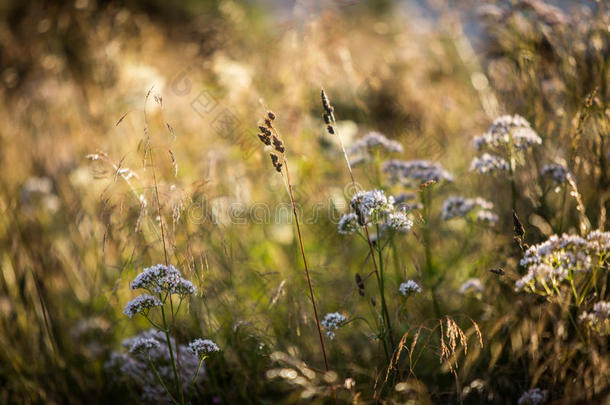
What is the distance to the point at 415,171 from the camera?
2207 mm

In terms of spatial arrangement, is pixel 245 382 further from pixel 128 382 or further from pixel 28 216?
pixel 28 216

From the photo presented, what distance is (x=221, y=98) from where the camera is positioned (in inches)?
139

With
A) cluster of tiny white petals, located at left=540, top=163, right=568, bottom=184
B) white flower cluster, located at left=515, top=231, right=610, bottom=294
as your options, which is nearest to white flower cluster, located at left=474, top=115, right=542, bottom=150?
cluster of tiny white petals, located at left=540, top=163, right=568, bottom=184

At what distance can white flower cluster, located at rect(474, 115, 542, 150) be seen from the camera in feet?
6.12

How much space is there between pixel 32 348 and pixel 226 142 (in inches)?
69.4

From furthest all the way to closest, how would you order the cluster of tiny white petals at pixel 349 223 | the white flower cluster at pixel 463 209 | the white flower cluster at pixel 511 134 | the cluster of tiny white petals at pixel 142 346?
the white flower cluster at pixel 463 209 < the white flower cluster at pixel 511 134 < the cluster of tiny white petals at pixel 349 223 < the cluster of tiny white petals at pixel 142 346

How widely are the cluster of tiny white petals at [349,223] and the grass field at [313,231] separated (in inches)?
0.5

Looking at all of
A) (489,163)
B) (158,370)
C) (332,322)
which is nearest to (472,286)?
(489,163)

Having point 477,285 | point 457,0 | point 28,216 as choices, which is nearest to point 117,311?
point 28,216

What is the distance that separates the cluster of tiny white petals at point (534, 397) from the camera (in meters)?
1.47

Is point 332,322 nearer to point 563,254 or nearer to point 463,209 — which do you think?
point 563,254

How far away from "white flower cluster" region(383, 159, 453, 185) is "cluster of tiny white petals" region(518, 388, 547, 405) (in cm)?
97

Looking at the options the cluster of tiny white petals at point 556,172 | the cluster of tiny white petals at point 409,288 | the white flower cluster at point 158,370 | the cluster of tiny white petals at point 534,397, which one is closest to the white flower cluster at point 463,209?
the cluster of tiny white petals at point 556,172

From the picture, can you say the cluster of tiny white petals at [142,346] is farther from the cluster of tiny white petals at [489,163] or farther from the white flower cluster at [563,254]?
the cluster of tiny white petals at [489,163]
